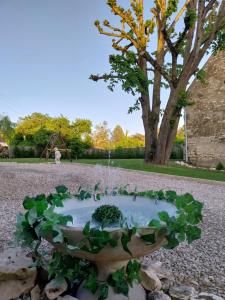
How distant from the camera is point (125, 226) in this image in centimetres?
174

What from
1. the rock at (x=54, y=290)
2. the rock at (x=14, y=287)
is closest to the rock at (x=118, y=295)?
the rock at (x=54, y=290)

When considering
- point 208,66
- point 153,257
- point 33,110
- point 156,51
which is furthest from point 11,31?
point 33,110

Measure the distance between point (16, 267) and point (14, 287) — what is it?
5.2 inches

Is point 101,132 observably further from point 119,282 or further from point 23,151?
point 119,282

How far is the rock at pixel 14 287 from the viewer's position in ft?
6.78

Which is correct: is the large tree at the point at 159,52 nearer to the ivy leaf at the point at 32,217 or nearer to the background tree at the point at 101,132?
the ivy leaf at the point at 32,217

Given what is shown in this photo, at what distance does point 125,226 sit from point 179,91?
1116 centimetres

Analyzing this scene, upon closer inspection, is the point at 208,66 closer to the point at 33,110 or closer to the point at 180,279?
the point at 180,279

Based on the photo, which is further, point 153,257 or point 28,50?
point 28,50

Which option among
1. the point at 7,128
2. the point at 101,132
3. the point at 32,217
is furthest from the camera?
the point at 101,132

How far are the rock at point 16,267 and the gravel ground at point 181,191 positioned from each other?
1.12m

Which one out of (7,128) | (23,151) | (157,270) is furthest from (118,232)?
(7,128)

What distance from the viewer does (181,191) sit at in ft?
24.5

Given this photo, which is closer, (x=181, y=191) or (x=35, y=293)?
(x=35, y=293)
